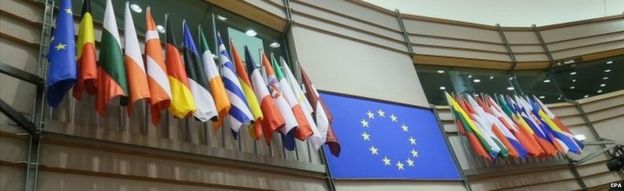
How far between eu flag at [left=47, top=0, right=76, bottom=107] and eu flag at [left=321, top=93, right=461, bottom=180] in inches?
108

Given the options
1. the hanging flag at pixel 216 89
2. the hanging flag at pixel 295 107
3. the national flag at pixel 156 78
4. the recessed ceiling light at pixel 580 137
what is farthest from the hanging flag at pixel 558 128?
the national flag at pixel 156 78

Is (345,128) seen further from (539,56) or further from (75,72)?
(539,56)

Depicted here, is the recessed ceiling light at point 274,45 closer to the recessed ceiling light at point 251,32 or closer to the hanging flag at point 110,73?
the recessed ceiling light at point 251,32

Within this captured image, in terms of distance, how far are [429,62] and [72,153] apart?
6.09 metres

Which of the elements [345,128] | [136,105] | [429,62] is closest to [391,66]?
[429,62]

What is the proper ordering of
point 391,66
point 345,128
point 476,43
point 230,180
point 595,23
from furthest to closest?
1. point 595,23
2. point 476,43
3. point 391,66
4. point 345,128
5. point 230,180

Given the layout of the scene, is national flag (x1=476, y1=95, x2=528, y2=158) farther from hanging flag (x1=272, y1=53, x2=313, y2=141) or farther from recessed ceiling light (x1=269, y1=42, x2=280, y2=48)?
hanging flag (x1=272, y1=53, x2=313, y2=141)

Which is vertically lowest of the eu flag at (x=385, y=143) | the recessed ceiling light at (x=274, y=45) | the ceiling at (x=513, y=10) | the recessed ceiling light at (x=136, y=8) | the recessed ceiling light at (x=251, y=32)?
the eu flag at (x=385, y=143)

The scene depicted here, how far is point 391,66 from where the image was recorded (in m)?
6.75

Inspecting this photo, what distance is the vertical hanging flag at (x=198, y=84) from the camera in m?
3.41

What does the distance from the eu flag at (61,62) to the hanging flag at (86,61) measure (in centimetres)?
6

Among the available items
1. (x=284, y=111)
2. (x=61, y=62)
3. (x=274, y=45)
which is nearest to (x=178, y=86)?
(x=61, y=62)

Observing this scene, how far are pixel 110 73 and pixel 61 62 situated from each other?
0.30 m

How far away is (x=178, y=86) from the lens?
3377 mm
